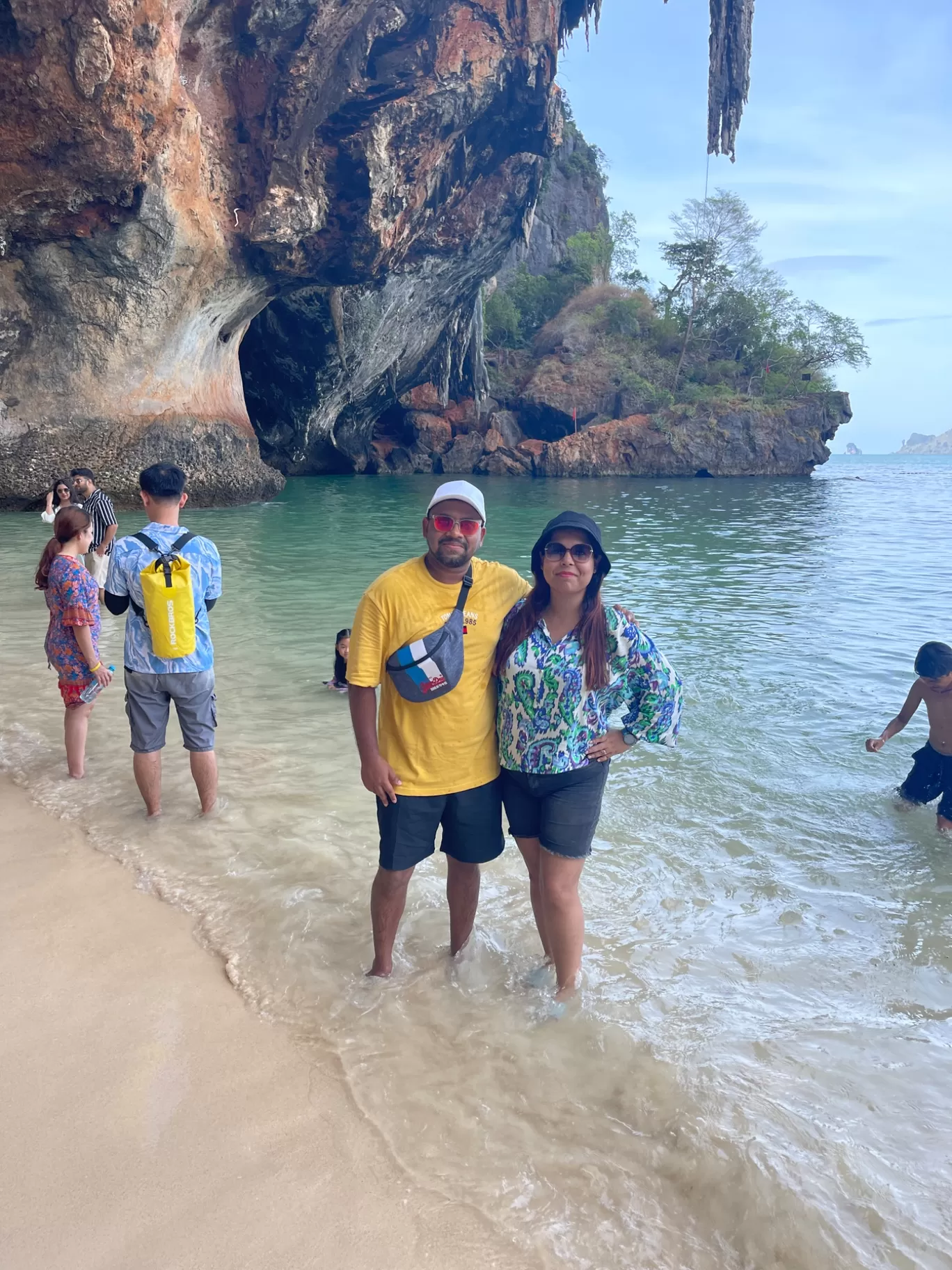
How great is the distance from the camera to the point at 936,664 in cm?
461

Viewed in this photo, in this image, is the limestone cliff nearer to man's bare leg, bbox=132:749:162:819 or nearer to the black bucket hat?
man's bare leg, bbox=132:749:162:819

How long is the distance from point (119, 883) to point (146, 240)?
16.9 m

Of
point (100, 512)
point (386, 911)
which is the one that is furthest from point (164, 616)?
point (100, 512)

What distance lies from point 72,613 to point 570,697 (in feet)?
10.2

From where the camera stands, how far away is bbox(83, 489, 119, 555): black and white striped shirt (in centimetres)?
750

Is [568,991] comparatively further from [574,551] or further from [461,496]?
[461,496]

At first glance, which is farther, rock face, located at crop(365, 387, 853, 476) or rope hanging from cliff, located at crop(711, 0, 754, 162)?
rock face, located at crop(365, 387, 853, 476)

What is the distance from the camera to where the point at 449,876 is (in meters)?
3.02

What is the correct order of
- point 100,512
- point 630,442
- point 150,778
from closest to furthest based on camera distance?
point 150,778 → point 100,512 → point 630,442

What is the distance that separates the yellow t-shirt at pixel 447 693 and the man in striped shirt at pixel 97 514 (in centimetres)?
548

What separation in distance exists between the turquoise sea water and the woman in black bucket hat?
0.63 metres

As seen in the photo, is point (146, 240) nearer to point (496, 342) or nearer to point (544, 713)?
point (544, 713)

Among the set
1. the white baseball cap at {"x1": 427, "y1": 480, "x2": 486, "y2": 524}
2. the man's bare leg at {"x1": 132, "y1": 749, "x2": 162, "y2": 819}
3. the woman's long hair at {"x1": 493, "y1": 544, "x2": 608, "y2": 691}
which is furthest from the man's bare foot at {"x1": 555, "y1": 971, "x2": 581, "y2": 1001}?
the man's bare leg at {"x1": 132, "y1": 749, "x2": 162, "y2": 819}

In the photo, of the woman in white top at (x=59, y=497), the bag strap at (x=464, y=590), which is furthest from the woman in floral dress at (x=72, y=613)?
the woman in white top at (x=59, y=497)
